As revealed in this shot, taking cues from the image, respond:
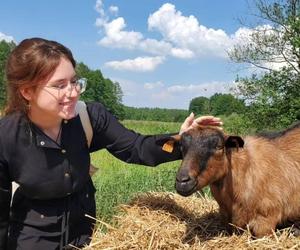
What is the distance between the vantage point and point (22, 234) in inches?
173

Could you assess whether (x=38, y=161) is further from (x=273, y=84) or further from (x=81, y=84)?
(x=273, y=84)

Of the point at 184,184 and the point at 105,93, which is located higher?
the point at 105,93

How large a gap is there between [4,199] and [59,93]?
107 centimetres

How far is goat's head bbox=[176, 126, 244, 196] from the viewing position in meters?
5.01

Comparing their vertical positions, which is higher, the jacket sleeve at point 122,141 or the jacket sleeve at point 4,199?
the jacket sleeve at point 122,141

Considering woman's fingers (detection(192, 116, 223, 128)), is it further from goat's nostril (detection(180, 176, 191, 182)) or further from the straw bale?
the straw bale

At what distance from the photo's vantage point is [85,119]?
4645 mm

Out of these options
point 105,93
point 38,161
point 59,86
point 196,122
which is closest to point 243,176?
point 196,122

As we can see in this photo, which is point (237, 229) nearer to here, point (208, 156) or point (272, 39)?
point (208, 156)

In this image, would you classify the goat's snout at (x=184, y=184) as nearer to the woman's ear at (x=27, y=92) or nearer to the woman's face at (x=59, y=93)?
the woman's face at (x=59, y=93)

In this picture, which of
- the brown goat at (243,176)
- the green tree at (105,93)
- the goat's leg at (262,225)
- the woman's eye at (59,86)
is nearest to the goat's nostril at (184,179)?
the brown goat at (243,176)

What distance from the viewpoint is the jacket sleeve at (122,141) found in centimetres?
477

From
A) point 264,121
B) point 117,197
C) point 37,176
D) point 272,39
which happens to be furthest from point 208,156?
point 272,39

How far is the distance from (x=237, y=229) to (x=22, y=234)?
239 cm
